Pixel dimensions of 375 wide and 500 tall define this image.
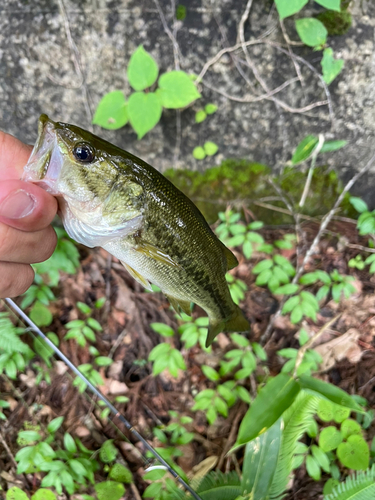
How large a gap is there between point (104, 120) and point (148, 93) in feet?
1.19

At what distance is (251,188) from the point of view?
9.01ft

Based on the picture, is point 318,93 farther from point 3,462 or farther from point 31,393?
point 3,462

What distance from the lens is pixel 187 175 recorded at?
8.77ft

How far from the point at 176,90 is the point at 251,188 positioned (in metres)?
1.01

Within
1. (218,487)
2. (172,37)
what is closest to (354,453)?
(218,487)

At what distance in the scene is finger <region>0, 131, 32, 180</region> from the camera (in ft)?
4.52

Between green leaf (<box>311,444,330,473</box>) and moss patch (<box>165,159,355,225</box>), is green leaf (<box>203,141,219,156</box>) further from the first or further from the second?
green leaf (<box>311,444,330,473</box>)

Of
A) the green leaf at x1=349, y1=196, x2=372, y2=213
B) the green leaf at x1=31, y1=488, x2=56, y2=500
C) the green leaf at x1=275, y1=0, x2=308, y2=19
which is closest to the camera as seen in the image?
the green leaf at x1=275, y1=0, x2=308, y2=19

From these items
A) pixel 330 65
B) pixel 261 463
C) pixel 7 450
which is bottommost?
pixel 7 450

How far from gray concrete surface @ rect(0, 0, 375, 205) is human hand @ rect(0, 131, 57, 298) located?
1.20 m

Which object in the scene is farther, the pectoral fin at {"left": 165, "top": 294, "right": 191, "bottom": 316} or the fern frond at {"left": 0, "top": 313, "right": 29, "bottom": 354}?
the fern frond at {"left": 0, "top": 313, "right": 29, "bottom": 354}

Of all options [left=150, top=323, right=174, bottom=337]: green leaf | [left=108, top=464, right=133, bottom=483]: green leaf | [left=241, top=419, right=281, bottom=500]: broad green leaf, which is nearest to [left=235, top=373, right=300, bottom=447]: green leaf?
[left=241, top=419, right=281, bottom=500]: broad green leaf

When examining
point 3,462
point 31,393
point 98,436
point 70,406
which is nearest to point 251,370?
point 98,436

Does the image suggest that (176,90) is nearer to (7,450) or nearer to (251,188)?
(251,188)
